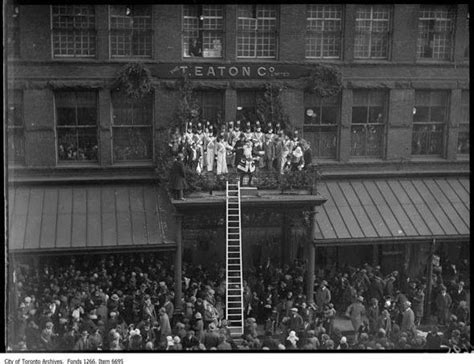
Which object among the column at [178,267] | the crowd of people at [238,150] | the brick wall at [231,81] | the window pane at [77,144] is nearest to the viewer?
the column at [178,267]

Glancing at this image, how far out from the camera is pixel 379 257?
67.6ft


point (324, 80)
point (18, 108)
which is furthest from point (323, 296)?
point (18, 108)

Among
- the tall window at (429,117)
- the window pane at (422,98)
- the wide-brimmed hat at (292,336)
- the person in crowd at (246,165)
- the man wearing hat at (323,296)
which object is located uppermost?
the window pane at (422,98)

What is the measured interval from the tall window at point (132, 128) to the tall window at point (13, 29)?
3113mm

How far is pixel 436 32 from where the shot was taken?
20078mm

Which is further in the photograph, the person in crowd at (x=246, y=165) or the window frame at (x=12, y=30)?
the person in crowd at (x=246, y=165)

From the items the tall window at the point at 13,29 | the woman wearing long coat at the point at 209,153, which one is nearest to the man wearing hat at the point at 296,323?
the woman wearing long coat at the point at 209,153

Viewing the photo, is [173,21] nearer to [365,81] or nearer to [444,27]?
[365,81]

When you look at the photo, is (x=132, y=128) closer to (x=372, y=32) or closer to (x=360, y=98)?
(x=360, y=98)

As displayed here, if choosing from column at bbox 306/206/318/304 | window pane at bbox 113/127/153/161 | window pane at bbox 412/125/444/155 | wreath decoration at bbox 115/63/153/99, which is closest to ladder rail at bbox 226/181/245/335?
column at bbox 306/206/318/304

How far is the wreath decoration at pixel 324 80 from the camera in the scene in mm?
19953

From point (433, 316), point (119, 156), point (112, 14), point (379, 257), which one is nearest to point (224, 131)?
point (119, 156)

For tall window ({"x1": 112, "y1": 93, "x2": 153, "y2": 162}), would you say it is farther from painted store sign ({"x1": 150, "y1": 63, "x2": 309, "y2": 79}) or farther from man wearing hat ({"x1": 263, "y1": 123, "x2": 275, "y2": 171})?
man wearing hat ({"x1": 263, "y1": 123, "x2": 275, "y2": 171})

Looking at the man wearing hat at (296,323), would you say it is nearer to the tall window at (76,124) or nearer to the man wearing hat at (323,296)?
the man wearing hat at (323,296)
